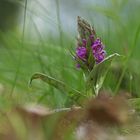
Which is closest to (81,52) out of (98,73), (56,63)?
(98,73)

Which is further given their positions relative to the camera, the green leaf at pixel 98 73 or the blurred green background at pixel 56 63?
the blurred green background at pixel 56 63

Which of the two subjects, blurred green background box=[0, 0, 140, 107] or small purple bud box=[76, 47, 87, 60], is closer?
small purple bud box=[76, 47, 87, 60]

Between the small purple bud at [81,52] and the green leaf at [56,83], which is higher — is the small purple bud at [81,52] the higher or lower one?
the higher one

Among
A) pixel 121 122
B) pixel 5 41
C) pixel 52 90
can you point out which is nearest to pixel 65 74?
pixel 52 90

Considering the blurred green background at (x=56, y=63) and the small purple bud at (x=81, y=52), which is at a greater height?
the small purple bud at (x=81, y=52)

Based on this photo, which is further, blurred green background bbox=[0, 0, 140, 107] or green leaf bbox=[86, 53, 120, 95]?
blurred green background bbox=[0, 0, 140, 107]

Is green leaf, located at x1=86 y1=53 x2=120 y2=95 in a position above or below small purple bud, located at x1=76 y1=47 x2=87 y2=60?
below

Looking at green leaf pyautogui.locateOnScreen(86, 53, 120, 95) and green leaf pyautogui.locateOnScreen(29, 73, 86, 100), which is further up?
green leaf pyautogui.locateOnScreen(86, 53, 120, 95)

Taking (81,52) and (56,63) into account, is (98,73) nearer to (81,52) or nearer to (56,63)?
(81,52)
